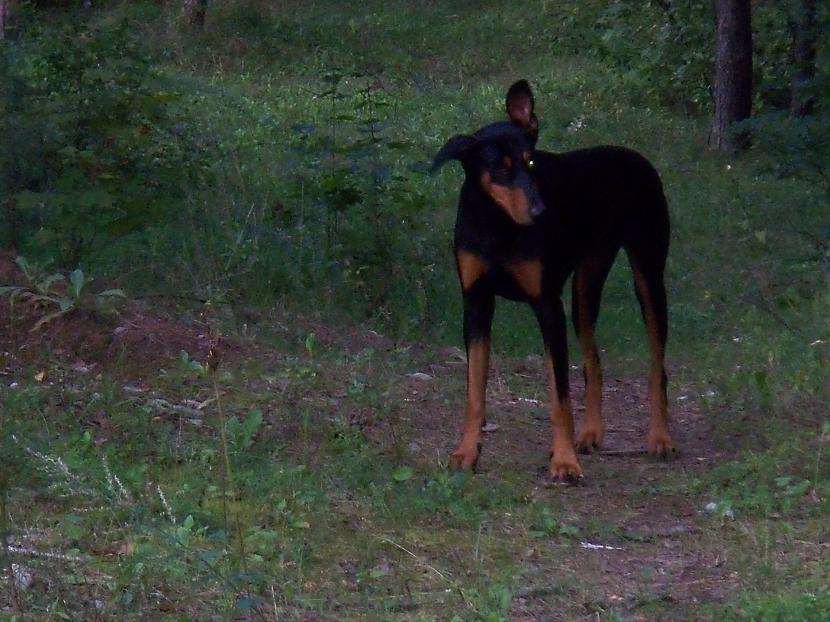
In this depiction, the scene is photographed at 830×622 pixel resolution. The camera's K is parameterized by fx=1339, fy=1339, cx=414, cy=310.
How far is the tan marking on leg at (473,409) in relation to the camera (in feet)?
20.9

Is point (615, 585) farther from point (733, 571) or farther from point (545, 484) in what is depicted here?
point (545, 484)

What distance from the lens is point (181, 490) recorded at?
552 centimetres

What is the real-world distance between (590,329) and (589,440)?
649 mm

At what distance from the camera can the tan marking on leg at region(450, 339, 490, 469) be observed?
6378 mm

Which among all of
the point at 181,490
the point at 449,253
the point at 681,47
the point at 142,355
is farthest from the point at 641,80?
the point at 181,490

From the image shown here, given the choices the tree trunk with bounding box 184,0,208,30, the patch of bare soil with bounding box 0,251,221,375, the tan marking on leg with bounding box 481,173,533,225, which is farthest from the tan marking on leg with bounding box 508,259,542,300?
the tree trunk with bounding box 184,0,208,30

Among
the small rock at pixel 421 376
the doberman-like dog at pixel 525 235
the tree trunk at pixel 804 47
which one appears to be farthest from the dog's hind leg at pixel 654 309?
the tree trunk at pixel 804 47

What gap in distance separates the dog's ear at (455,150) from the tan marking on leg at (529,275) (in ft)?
1.90

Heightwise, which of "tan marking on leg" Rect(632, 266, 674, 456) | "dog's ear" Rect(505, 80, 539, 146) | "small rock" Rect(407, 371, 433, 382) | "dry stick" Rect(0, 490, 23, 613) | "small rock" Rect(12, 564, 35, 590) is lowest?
"small rock" Rect(407, 371, 433, 382)

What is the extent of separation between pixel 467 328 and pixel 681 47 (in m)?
14.5

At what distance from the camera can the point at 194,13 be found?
→ 25172 mm

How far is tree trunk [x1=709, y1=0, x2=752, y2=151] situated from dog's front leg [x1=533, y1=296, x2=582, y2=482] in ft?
36.7

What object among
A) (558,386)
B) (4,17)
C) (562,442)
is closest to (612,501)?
(562,442)

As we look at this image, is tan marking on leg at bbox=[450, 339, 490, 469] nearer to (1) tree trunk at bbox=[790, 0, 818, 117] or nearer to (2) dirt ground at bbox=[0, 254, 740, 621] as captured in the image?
(2) dirt ground at bbox=[0, 254, 740, 621]
